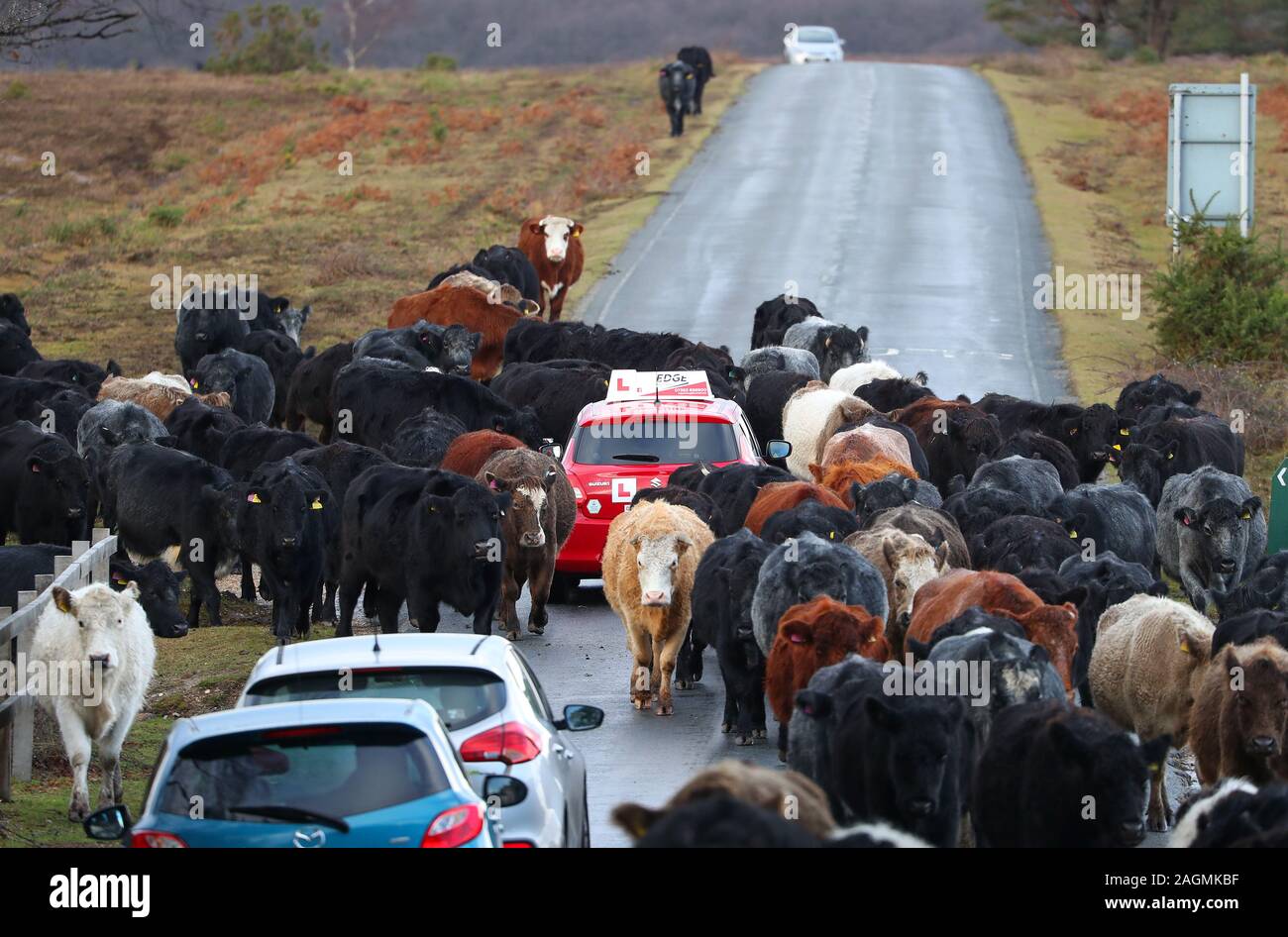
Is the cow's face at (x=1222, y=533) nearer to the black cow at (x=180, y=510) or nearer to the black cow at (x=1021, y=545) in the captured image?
the black cow at (x=1021, y=545)

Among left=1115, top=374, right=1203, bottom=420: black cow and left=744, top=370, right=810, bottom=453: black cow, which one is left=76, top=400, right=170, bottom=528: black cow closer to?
left=744, top=370, right=810, bottom=453: black cow

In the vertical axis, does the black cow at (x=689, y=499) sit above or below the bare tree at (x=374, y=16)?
below

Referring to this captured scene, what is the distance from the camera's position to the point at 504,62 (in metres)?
126

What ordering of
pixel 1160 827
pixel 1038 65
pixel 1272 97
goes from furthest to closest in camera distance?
pixel 1038 65 < pixel 1272 97 < pixel 1160 827

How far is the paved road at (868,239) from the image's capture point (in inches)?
1344

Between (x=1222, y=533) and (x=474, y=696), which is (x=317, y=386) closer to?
(x=1222, y=533)

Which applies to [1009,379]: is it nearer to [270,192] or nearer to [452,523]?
[452,523]

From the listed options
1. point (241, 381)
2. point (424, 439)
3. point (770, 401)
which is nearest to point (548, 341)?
point (241, 381)

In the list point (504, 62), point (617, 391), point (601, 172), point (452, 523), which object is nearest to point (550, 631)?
point (452, 523)

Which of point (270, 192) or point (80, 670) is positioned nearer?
point (80, 670)

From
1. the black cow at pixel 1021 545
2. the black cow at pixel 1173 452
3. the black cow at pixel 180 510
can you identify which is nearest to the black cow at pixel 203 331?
the black cow at pixel 180 510

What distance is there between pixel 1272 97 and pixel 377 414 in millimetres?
47685

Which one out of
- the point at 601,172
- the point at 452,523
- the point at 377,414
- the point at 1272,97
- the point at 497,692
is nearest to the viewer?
the point at 497,692

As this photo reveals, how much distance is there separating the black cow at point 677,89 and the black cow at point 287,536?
3827cm
